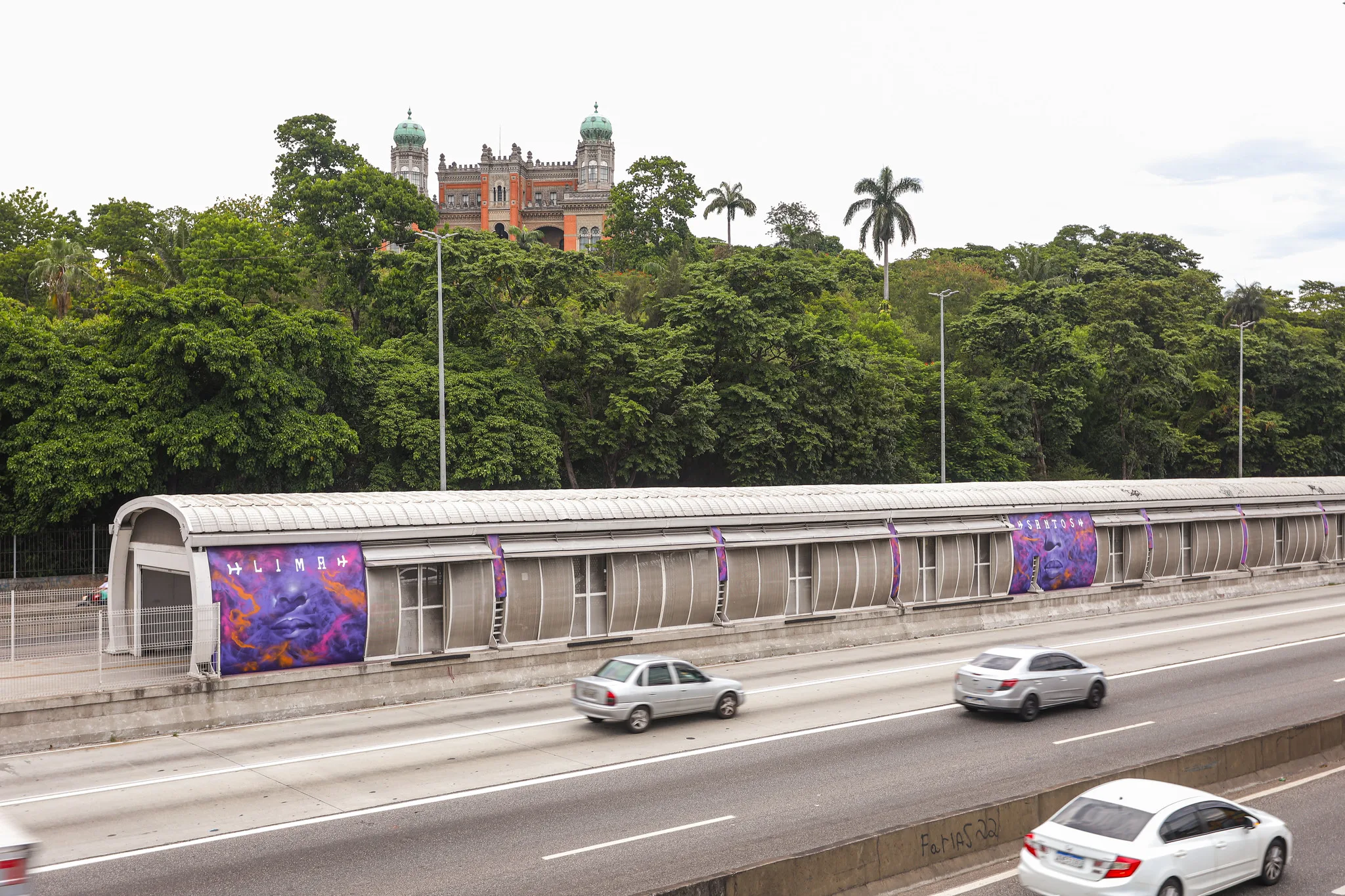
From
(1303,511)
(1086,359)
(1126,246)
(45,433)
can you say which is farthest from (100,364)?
(1126,246)

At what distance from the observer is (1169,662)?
2872cm

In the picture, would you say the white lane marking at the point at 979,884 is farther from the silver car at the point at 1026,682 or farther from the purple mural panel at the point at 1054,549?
the purple mural panel at the point at 1054,549

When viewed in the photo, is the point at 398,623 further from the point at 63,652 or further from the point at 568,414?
the point at 568,414

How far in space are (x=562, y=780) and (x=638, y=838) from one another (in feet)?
11.0

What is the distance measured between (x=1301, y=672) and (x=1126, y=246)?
110040mm

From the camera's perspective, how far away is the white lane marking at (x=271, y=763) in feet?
54.9

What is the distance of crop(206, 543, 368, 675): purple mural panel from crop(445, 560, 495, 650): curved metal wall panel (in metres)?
2.01

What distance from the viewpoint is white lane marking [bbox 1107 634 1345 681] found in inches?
1078

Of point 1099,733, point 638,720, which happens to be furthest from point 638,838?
point 1099,733

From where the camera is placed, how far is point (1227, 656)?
29594mm

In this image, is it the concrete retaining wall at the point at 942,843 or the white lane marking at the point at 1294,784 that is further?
the white lane marking at the point at 1294,784

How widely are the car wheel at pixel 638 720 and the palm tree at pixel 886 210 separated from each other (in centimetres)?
8411

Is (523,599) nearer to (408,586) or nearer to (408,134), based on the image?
(408,586)

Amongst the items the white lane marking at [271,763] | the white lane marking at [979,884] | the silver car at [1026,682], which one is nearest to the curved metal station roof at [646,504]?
the white lane marking at [271,763]
